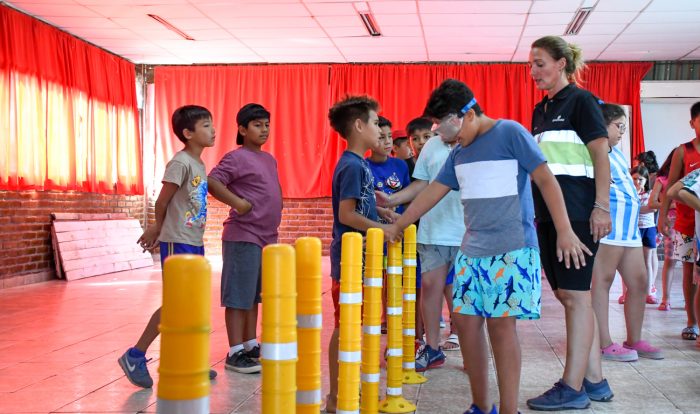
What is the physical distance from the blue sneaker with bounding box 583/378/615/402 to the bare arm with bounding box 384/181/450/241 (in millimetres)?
1129

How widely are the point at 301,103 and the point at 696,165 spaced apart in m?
7.77

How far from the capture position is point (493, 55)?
11047mm

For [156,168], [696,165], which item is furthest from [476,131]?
[156,168]

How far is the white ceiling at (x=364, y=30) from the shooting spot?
8445 millimetres

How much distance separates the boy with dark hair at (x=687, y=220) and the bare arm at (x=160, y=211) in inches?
113

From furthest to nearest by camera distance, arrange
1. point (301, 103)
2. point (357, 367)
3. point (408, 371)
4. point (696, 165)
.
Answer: point (301, 103) → point (696, 165) → point (408, 371) → point (357, 367)

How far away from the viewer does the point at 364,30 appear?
958cm

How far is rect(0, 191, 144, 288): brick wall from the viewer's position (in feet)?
26.9

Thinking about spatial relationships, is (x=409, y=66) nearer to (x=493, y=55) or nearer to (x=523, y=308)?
(x=493, y=55)

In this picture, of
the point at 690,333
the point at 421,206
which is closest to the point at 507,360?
the point at 421,206

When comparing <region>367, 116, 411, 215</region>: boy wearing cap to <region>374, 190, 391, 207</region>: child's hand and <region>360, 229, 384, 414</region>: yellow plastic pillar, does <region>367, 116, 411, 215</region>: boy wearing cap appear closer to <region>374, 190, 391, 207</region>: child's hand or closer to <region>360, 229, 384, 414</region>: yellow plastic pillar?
<region>374, 190, 391, 207</region>: child's hand

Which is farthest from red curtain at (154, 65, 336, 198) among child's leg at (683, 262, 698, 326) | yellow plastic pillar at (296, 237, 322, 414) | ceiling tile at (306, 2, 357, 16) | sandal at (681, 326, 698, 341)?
yellow plastic pillar at (296, 237, 322, 414)

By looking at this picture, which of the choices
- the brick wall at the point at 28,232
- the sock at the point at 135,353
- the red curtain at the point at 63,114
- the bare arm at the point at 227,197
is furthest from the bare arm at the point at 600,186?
the brick wall at the point at 28,232

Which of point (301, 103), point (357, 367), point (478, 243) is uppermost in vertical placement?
point (301, 103)
